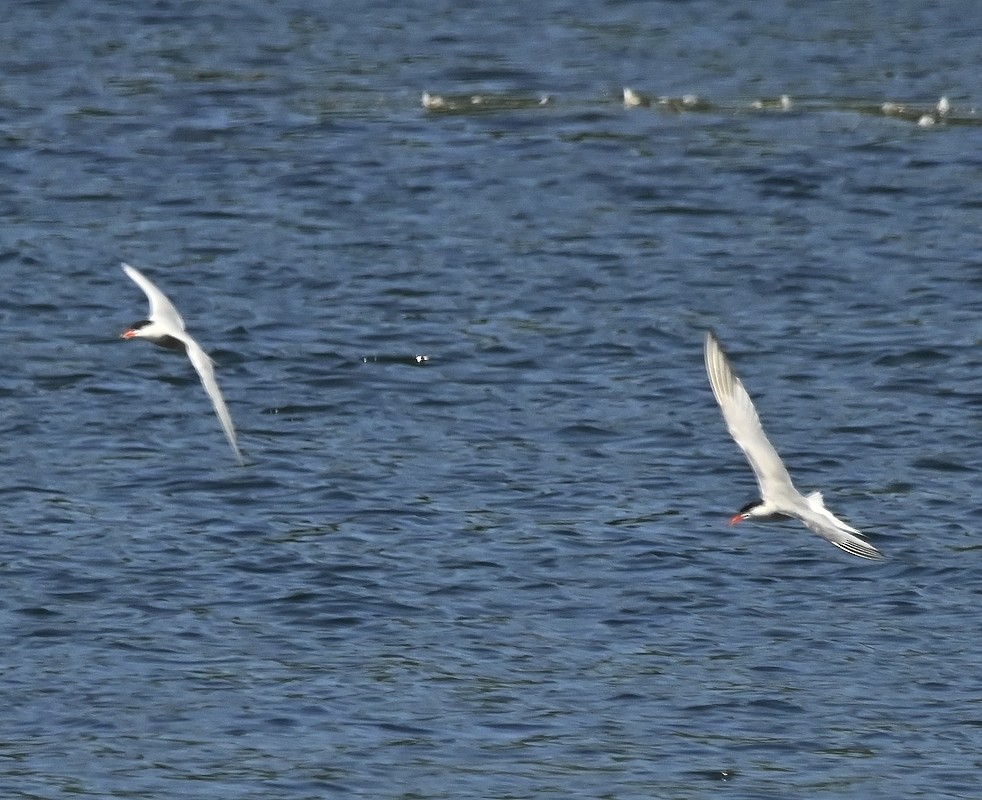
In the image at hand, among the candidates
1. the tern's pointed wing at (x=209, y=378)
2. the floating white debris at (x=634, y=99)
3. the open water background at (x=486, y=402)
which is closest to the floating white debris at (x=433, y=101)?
the open water background at (x=486, y=402)

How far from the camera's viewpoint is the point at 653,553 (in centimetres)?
1311

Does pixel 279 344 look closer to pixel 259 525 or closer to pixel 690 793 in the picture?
pixel 259 525

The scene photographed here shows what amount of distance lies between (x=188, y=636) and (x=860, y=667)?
3.71m

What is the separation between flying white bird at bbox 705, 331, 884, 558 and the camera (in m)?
10.0

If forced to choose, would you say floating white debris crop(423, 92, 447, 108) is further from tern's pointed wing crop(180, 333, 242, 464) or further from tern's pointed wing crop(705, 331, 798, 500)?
tern's pointed wing crop(705, 331, 798, 500)

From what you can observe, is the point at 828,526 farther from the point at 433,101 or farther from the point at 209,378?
the point at 433,101

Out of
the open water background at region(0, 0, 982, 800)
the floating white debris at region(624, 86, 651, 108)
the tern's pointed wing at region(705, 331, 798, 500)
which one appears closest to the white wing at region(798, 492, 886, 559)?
the tern's pointed wing at region(705, 331, 798, 500)

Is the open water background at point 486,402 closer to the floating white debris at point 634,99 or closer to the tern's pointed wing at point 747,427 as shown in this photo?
the floating white debris at point 634,99

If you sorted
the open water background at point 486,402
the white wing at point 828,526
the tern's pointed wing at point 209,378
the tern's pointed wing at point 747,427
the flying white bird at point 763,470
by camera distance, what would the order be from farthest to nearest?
the open water background at point 486,402 < the tern's pointed wing at point 209,378 < the tern's pointed wing at point 747,427 < the flying white bird at point 763,470 < the white wing at point 828,526

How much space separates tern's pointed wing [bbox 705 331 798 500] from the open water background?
1308mm

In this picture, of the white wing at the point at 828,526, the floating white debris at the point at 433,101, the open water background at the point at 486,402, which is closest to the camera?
the white wing at the point at 828,526

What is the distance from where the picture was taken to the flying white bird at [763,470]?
10000 mm

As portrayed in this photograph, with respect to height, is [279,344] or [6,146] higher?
[6,146]

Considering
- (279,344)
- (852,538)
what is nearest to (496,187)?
(279,344)
